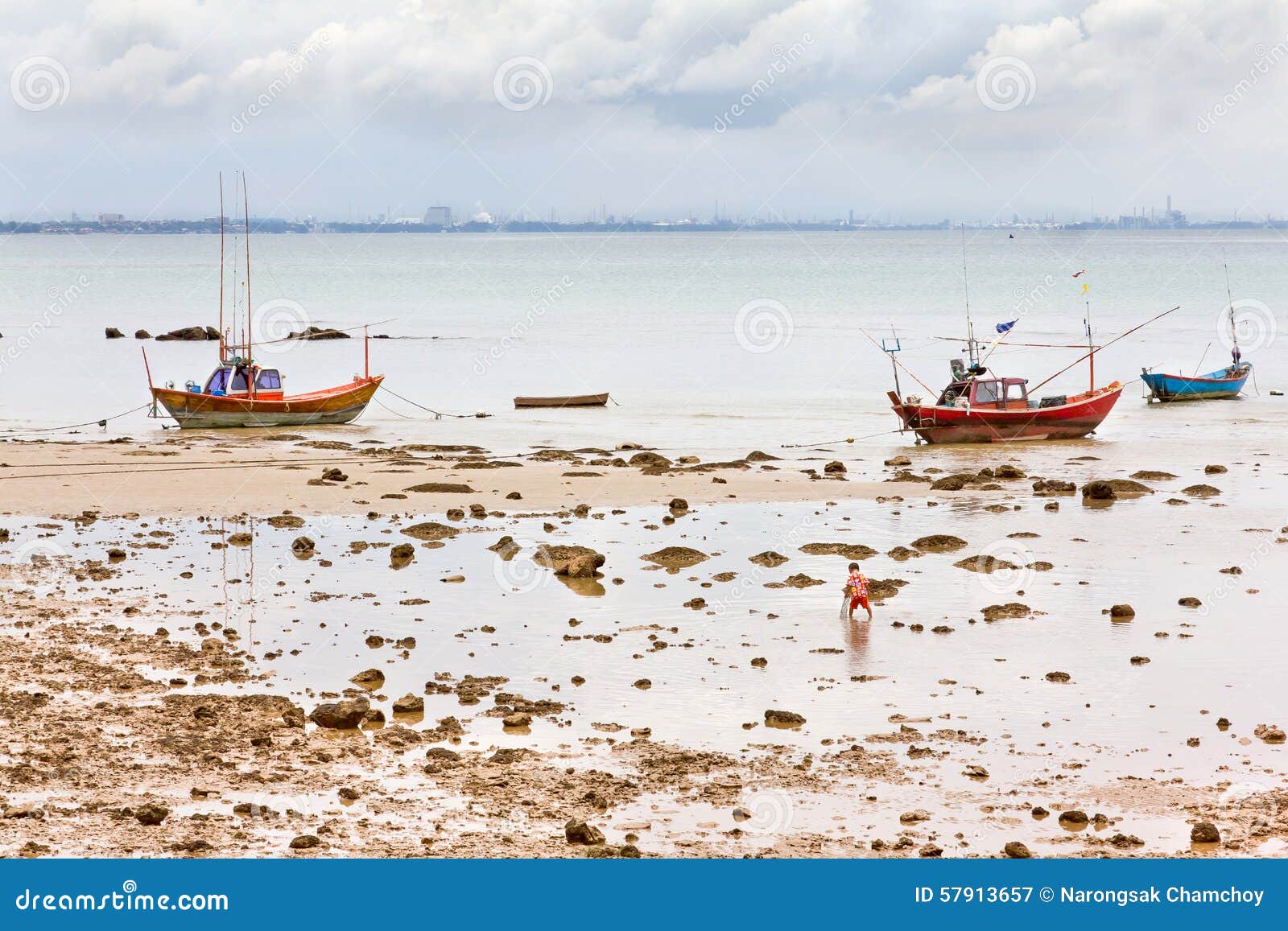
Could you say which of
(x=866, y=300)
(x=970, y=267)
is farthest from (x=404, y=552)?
(x=970, y=267)

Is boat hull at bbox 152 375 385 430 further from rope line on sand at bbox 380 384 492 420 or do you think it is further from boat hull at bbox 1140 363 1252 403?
boat hull at bbox 1140 363 1252 403

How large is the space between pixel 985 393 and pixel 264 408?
18783mm

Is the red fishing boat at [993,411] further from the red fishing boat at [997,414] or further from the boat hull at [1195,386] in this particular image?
the boat hull at [1195,386]

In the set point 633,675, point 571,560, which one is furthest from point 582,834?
point 571,560

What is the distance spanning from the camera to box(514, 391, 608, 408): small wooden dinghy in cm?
4638

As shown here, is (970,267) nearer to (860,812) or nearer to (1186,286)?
(1186,286)

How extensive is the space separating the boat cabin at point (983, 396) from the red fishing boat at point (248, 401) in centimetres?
1516

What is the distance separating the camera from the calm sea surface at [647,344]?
4369 centimetres

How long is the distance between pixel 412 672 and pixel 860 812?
5.58 meters

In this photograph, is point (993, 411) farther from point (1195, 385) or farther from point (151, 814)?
point (151, 814)

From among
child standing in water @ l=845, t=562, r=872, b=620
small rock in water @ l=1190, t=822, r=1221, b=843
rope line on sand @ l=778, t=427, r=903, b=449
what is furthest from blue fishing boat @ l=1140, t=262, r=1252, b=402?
small rock in water @ l=1190, t=822, r=1221, b=843

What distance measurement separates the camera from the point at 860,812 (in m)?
11.1

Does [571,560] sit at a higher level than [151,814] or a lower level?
higher

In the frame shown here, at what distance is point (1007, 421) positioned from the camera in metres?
37.2
